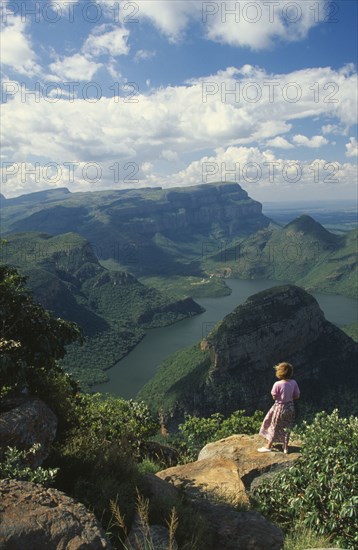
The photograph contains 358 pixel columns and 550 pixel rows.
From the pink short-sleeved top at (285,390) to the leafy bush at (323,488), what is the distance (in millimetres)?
2972

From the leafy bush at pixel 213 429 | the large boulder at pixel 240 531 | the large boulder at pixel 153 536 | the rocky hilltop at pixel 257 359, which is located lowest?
the rocky hilltop at pixel 257 359

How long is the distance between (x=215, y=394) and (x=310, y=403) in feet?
88.6

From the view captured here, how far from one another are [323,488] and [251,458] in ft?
22.3

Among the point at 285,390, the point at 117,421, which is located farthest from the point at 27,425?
the point at 117,421

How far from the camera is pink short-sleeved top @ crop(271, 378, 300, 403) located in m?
15.7

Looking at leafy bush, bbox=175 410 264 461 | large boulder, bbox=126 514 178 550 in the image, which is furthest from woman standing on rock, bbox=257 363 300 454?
leafy bush, bbox=175 410 264 461

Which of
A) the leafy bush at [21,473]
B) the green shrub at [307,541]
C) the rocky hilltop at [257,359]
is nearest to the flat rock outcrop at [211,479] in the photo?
the green shrub at [307,541]

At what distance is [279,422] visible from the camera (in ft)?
53.8

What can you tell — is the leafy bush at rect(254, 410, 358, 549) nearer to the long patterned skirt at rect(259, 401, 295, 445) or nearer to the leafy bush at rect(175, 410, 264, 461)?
the long patterned skirt at rect(259, 401, 295, 445)

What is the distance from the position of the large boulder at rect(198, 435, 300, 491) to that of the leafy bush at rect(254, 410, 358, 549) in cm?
267

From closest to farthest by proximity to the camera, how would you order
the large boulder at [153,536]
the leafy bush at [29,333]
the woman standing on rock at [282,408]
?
the large boulder at [153,536]
the leafy bush at [29,333]
the woman standing on rock at [282,408]

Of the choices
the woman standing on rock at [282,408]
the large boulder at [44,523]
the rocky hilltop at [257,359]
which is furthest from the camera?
the rocky hilltop at [257,359]

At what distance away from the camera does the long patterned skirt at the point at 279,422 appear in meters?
16.1

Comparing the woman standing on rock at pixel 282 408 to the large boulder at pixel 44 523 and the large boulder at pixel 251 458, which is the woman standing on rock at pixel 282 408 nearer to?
the large boulder at pixel 251 458
